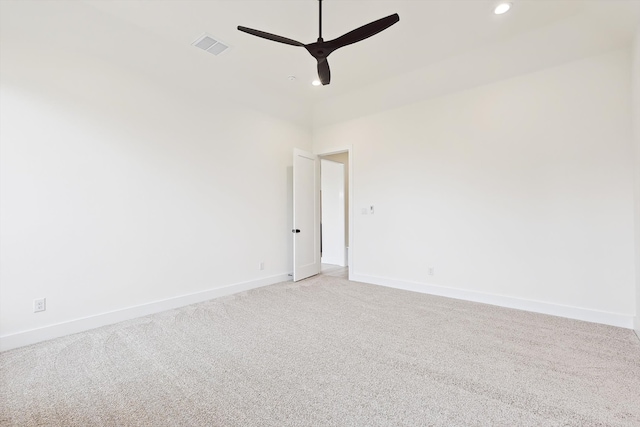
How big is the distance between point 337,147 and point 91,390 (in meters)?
4.37

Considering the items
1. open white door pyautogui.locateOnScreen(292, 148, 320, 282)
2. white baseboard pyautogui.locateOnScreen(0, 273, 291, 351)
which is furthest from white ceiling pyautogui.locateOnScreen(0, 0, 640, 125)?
white baseboard pyautogui.locateOnScreen(0, 273, 291, 351)

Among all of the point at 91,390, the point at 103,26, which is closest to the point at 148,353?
the point at 91,390

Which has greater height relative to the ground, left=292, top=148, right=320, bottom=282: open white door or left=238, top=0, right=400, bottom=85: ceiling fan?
left=238, top=0, right=400, bottom=85: ceiling fan

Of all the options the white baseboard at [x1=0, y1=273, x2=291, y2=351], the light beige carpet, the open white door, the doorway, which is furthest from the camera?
the doorway

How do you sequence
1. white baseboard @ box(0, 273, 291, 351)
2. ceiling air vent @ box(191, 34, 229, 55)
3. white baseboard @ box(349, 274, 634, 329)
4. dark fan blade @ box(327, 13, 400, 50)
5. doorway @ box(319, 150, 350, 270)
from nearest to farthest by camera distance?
dark fan blade @ box(327, 13, 400, 50), white baseboard @ box(0, 273, 291, 351), white baseboard @ box(349, 274, 634, 329), ceiling air vent @ box(191, 34, 229, 55), doorway @ box(319, 150, 350, 270)

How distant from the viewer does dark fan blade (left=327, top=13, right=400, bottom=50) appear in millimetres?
1973

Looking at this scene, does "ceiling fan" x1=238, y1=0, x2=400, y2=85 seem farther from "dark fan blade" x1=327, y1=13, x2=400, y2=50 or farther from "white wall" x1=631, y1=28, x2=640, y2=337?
"white wall" x1=631, y1=28, x2=640, y2=337

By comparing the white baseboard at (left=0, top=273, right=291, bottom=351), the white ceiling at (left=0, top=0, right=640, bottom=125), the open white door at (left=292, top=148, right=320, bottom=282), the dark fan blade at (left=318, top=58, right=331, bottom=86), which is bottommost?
the white baseboard at (left=0, top=273, right=291, bottom=351)

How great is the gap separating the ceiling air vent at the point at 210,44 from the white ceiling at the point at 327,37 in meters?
0.07

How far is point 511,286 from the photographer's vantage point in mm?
3361

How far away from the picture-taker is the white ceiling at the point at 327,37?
2.55m

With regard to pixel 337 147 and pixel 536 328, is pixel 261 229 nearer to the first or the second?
pixel 337 147

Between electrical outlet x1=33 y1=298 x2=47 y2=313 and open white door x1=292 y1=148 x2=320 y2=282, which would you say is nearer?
electrical outlet x1=33 y1=298 x2=47 y2=313

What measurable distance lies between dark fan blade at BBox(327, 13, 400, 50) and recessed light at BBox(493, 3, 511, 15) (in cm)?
141
